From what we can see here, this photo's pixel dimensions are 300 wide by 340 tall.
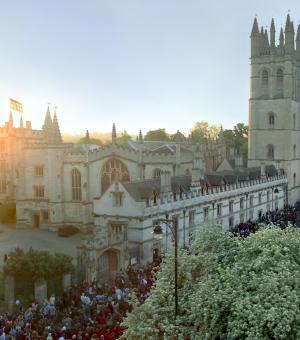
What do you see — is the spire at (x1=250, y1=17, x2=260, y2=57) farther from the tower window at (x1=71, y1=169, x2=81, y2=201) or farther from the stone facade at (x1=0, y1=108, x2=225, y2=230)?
the tower window at (x1=71, y1=169, x2=81, y2=201)

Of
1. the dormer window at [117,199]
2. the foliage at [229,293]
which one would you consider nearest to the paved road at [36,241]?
the dormer window at [117,199]

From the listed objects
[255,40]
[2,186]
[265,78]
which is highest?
[255,40]

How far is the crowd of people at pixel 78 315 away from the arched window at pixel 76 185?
22548 millimetres

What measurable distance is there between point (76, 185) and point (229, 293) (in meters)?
38.3

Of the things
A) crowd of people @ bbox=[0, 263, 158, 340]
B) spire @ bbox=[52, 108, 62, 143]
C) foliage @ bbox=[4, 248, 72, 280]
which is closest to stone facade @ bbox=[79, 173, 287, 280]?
foliage @ bbox=[4, 248, 72, 280]

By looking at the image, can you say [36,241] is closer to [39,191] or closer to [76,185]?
[76,185]

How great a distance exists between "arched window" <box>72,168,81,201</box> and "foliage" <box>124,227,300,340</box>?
34.1m

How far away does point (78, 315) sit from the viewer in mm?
25422

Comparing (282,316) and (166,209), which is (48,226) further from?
(282,316)

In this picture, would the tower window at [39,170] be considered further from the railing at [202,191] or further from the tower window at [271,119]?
the tower window at [271,119]

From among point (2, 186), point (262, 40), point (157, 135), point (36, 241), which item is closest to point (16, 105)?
point (2, 186)

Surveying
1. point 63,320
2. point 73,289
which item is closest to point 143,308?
point 63,320

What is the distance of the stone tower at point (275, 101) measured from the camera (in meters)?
66.3

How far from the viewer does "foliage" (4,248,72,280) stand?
1144 inches
